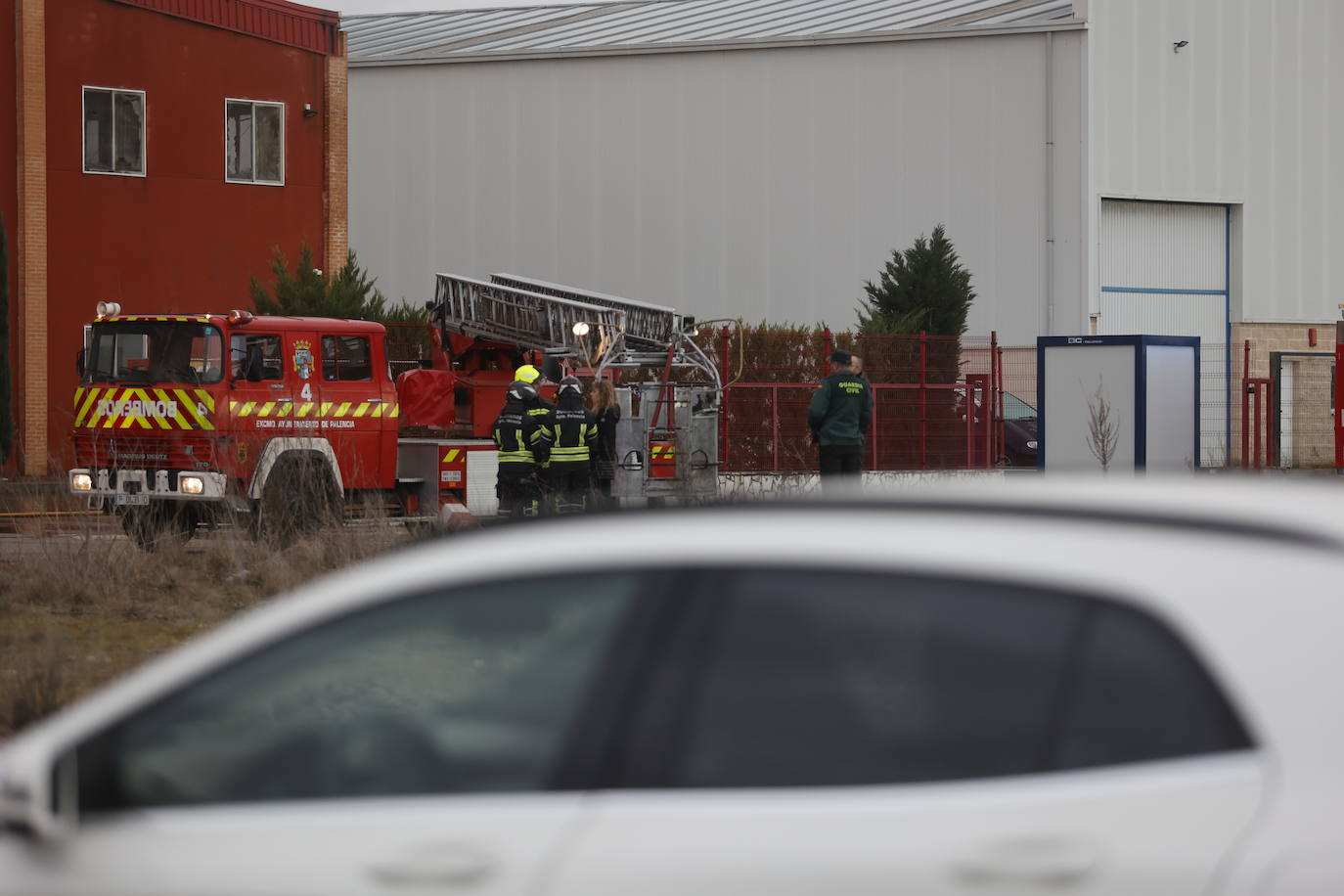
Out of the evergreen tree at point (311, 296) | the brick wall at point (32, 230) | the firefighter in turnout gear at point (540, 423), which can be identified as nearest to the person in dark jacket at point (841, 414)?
the firefighter in turnout gear at point (540, 423)

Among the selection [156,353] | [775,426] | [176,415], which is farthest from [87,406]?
[775,426]

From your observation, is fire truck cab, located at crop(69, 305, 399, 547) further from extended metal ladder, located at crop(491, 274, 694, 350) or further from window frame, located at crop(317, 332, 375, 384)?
extended metal ladder, located at crop(491, 274, 694, 350)

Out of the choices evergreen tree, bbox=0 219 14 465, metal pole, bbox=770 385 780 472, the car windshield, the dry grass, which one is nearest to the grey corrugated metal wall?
the car windshield

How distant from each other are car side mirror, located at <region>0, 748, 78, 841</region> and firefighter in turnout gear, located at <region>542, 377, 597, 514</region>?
1158cm

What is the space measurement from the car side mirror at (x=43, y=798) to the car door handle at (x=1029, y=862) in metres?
1.42

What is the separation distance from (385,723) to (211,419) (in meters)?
12.4

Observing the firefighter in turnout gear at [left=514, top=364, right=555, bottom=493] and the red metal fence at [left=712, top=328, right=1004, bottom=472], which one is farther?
the red metal fence at [left=712, top=328, right=1004, bottom=472]

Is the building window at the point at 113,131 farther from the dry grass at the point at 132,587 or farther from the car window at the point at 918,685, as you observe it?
the car window at the point at 918,685

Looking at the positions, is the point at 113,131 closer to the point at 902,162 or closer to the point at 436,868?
the point at 902,162

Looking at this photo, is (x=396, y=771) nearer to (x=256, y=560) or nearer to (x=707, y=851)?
(x=707, y=851)

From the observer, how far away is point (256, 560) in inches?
480

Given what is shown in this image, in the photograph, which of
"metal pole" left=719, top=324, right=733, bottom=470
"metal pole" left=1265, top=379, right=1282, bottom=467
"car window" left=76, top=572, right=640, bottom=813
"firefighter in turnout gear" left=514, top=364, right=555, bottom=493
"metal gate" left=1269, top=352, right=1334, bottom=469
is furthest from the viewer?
"metal gate" left=1269, top=352, right=1334, bottom=469

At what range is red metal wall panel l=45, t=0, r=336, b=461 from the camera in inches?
1040

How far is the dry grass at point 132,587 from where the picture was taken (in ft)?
31.1
